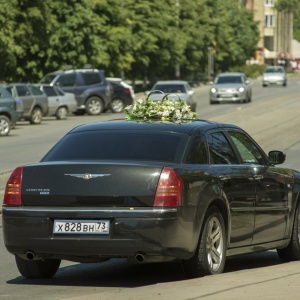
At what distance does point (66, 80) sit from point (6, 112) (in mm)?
13589

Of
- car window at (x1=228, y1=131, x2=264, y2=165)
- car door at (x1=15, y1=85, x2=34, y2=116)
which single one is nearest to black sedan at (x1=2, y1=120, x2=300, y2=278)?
car window at (x1=228, y1=131, x2=264, y2=165)

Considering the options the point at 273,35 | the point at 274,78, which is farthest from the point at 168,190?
the point at 273,35

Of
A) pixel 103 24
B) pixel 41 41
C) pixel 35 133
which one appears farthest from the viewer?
pixel 103 24

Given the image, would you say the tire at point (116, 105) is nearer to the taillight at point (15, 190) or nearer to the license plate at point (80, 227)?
the taillight at point (15, 190)

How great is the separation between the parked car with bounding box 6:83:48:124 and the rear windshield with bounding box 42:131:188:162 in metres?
33.1

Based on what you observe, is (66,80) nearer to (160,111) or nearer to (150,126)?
(160,111)

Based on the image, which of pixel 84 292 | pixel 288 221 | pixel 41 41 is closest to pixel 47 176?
pixel 84 292

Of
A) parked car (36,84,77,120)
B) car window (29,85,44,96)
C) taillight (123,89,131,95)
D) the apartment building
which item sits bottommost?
the apartment building

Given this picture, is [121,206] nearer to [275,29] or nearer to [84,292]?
[84,292]

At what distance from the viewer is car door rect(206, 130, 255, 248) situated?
1005 centimetres

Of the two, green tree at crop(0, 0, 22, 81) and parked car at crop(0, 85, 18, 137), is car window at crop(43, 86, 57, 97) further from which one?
parked car at crop(0, 85, 18, 137)

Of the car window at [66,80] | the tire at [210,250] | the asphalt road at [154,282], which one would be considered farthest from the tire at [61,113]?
the tire at [210,250]

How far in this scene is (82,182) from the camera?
9.27 m

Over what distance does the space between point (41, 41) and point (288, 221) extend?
47106 millimetres
